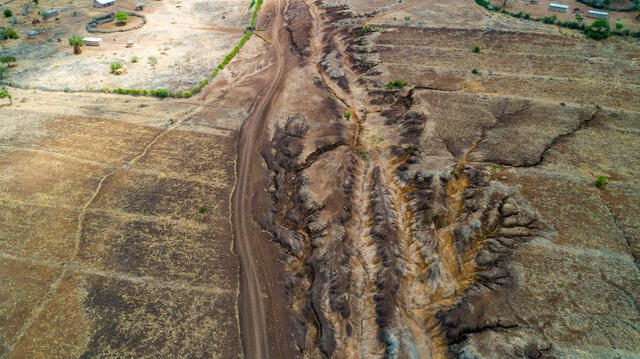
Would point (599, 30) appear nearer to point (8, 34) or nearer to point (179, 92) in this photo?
point (179, 92)

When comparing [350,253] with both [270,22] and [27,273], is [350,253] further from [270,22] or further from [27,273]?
[270,22]

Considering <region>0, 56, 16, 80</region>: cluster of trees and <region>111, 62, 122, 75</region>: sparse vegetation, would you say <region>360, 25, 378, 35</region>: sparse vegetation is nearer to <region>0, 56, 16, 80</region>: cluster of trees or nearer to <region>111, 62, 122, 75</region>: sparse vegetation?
<region>111, 62, 122, 75</region>: sparse vegetation

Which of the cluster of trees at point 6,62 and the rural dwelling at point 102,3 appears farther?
the rural dwelling at point 102,3

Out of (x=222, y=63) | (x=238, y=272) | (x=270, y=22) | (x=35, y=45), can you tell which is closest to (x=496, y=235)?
(x=238, y=272)

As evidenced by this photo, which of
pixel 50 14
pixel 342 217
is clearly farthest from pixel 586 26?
pixel 50 14

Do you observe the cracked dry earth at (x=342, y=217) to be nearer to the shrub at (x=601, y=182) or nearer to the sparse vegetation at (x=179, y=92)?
the shrub at (x=601, y=182)

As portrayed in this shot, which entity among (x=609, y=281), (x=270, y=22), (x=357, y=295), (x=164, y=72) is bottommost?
(x=357, y=295)

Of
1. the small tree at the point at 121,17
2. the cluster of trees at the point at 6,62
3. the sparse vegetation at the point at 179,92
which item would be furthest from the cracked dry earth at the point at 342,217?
the small tree at the point at 121,17
